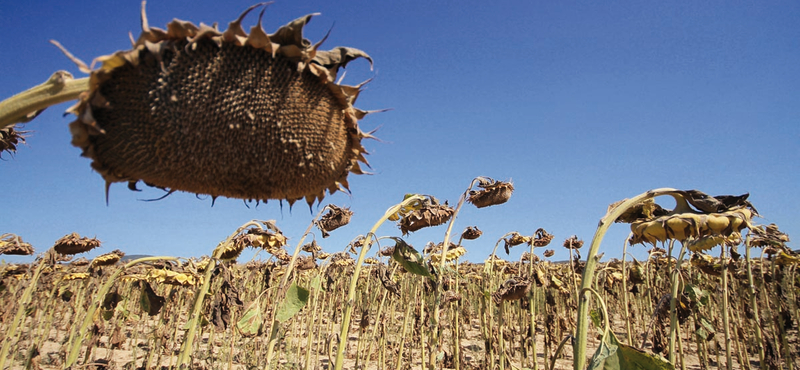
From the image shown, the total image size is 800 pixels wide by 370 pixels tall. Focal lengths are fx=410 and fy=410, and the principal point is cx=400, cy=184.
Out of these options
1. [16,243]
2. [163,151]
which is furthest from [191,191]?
[16,243]

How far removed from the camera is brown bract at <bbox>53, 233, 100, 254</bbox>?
22.0 feet

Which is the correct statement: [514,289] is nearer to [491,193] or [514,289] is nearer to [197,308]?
[491,193]

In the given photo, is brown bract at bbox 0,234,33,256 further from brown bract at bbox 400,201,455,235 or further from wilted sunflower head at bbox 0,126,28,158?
brown bract at bbox 400,201,455,235

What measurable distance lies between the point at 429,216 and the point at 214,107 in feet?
10.1

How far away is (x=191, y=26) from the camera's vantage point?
1306 millimetres

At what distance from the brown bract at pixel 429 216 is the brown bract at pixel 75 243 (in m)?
5.71

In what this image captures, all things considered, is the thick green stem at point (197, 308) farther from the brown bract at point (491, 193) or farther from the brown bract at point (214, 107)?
the brown bract at point (214, 107)

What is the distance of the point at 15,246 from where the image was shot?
644cm

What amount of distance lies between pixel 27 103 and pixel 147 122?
0.36 m

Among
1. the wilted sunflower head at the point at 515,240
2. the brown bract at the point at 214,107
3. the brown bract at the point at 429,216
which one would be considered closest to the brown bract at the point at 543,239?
the wilted sunflower head at the point at 515,240

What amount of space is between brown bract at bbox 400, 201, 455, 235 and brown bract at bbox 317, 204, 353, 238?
0.94m

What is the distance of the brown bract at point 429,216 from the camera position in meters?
4.21

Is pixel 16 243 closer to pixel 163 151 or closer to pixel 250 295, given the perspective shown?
pixel 163 151

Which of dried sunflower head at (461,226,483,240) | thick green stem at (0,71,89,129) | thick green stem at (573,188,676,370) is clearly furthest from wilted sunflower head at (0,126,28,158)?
dried sunflower head at (461,226,483,240)
